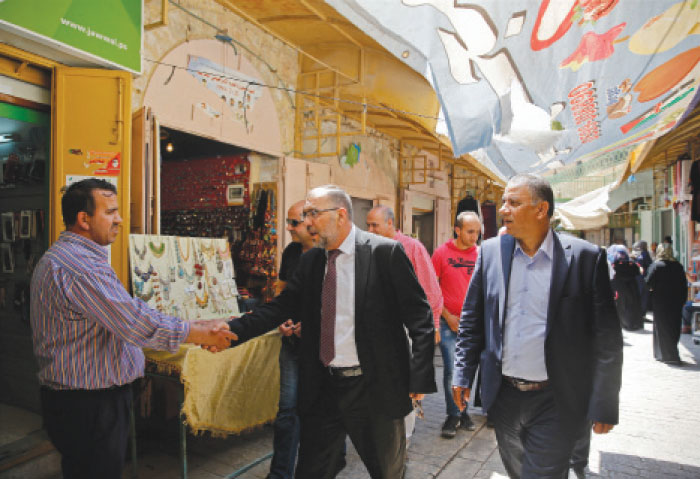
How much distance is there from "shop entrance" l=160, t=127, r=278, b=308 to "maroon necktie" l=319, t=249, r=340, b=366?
4.38 m

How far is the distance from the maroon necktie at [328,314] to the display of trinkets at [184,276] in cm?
248

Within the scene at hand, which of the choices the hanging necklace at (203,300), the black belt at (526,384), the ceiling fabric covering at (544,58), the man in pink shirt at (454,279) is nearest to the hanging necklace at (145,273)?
the hanging necklace at (203,300)

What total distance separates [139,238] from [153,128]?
1.15 meters

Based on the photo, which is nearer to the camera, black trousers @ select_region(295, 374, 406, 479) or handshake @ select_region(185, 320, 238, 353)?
black trousers @ select_region(295, 374, 406, 479)

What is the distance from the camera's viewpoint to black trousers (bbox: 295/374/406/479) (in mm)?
2459

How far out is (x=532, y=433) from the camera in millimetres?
2361

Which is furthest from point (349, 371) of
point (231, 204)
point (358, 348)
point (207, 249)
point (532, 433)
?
point (231, 204)

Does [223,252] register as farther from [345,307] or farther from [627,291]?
[627,291]

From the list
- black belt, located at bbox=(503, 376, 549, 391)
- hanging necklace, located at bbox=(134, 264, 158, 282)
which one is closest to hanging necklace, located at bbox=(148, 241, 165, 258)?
hanging necklace, located at bbox=(134, 264, 158, 282)

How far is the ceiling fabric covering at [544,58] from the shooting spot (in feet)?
7.44

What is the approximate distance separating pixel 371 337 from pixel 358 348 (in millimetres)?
93

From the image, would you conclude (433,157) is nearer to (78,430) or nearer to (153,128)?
(153,128)

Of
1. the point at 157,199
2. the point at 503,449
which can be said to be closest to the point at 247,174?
the point at 157,199

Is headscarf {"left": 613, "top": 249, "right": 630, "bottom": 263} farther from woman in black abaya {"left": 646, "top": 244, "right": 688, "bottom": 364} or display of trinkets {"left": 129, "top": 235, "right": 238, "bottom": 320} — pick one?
display of trinkets {"left": 129, "top": 235, "right": 238, "bottom": 320}
